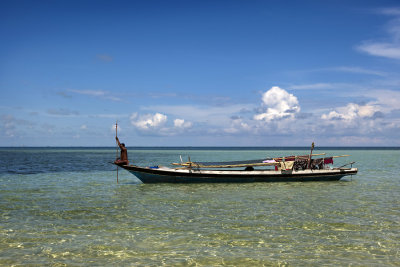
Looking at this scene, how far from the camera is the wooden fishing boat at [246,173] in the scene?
2944 centimetres

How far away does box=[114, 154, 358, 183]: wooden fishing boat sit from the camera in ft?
96.6

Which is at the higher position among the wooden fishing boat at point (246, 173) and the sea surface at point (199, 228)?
the wooden fishing boat at point (246, 173)

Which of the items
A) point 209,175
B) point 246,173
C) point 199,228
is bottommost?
point 199,228

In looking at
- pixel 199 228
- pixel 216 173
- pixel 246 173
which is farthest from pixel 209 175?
pixel 199 228

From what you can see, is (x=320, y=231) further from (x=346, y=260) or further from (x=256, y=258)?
(x=256, y=258)

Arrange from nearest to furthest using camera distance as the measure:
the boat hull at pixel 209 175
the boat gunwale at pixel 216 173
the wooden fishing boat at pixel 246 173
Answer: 1. the boat gunwale at pixel 216 173
2. the boat hull at pixel 209 175
3. the wooden fishing boat at pixel 246 173

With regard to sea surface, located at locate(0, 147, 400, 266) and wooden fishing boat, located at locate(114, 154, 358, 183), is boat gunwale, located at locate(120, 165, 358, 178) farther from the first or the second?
sea surface, located at locate(0, 147, 400, 266)

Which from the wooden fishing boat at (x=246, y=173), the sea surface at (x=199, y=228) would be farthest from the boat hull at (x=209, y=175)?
the sea surface at (x=199, y=228)

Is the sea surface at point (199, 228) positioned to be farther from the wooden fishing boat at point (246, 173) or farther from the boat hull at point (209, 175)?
the wooden fishing boat at point (246, 173)

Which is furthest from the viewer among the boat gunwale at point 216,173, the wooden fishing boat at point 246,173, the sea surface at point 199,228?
the wooden fishing boat at point 246,173

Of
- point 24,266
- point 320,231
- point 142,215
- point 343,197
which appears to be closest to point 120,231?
point 142,215

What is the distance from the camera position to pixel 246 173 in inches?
1185

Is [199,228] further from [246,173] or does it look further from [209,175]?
[246,173]

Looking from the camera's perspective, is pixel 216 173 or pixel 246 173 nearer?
pixel 216 173
